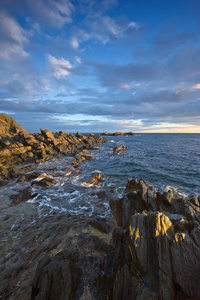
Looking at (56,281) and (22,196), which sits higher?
(56,281)

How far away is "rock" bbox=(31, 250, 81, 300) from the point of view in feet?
17.6

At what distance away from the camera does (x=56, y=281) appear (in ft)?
18.2

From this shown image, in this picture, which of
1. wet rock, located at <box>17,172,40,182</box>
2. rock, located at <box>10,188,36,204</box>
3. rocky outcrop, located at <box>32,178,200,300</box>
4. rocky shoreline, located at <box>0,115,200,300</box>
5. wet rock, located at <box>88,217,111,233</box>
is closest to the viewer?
rocky outcrop, located at <box>32,178,200,300</box>

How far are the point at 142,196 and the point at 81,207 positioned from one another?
21.8 ft

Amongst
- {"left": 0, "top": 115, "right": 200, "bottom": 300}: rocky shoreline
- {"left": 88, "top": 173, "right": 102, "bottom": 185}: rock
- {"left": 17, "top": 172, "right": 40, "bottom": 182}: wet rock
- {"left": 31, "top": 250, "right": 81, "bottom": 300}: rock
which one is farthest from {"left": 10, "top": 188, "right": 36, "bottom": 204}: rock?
{"left": 31, "top": 250, "right": 81, "bottom": 300}: rock

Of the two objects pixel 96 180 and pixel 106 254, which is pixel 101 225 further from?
pixel 96 180

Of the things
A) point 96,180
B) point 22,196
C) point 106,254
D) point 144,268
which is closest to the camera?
point 144,268

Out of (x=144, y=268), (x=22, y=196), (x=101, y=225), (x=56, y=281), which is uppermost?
(x=144, y=268)

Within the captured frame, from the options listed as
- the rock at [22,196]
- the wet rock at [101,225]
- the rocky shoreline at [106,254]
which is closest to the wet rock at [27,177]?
the rock at [22,196]

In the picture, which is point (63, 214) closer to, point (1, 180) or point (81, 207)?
point (81, 207)

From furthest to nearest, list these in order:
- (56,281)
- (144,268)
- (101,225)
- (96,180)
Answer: (96,180) → (101,225) → (144,268) → (56,281)

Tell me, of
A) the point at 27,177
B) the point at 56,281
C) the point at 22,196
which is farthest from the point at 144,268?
the point at 27,177

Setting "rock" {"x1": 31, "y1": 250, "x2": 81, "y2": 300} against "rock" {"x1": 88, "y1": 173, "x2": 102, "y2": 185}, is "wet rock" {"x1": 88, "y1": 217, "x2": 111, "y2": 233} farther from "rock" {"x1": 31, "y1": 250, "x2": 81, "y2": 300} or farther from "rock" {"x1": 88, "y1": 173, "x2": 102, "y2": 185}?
"rock" {"x1": 88, "y1": 173, "x2": 102, "y2": 185}

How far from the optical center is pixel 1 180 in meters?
20.5
